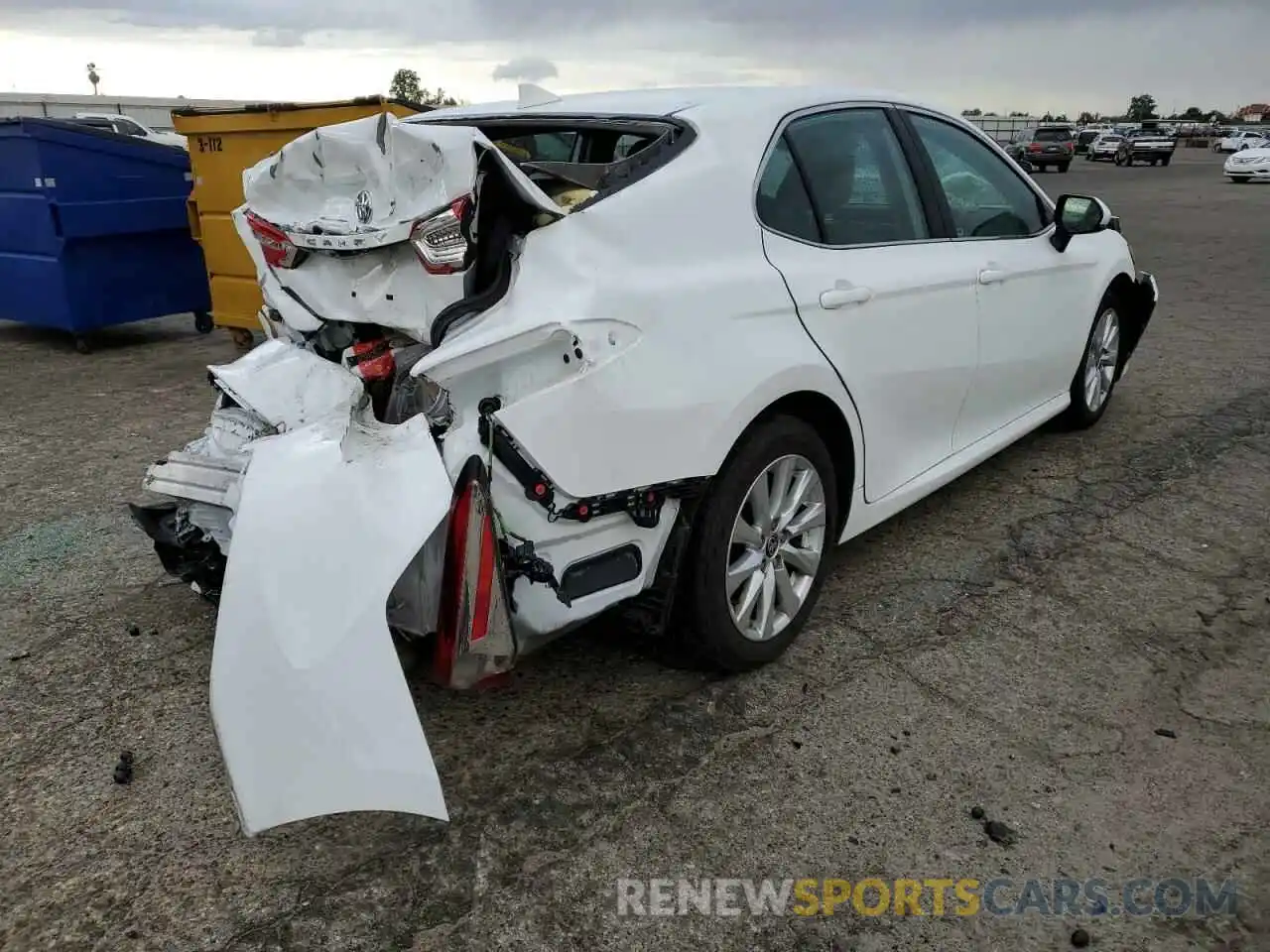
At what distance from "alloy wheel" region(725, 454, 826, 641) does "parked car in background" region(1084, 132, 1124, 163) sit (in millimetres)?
46117

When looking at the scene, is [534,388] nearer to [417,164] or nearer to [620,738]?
[417,164]

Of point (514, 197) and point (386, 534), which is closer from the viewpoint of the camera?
point (386, 534)

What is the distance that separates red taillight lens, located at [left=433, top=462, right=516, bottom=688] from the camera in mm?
2340

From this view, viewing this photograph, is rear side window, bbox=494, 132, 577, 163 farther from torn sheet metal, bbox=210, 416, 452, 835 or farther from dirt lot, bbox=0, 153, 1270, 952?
dirt lot, bbox=0, 153, 1270, 952

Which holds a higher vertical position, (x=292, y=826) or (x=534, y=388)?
(x=534, y=388)

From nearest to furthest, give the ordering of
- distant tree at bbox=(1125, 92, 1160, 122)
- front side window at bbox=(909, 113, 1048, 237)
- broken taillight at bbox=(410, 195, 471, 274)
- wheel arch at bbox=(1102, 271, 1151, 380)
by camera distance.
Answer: broken taillight at bbox=(410, 195, 471, 274) < front side window at bbox=(909, 113, 1048, 237) < wheel arch at bbox=(1102, 271, 1151, 380) < distant tree at bbox=(1125, 92, 1160, 122)

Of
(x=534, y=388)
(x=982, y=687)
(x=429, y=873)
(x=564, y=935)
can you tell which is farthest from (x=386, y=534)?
(x=982, y=687)

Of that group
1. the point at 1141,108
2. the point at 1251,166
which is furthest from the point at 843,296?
the point at 1141,108

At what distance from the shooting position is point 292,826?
2502mm

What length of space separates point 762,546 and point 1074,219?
2553 millimetres

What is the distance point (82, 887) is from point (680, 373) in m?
1.84

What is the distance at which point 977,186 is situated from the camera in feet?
13.2

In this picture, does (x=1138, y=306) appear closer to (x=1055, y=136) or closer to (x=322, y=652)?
(x=322, y=652)

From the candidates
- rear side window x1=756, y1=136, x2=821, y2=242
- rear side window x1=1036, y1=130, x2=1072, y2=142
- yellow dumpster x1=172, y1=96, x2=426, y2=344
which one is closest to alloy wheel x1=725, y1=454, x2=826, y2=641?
rear side window x1=756, y1=136, x2=821, y2=242
